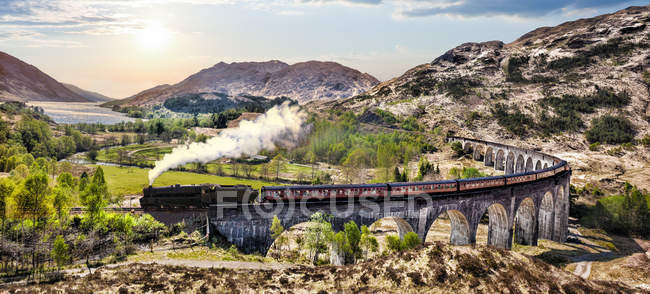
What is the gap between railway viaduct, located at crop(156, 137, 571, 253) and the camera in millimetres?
27250

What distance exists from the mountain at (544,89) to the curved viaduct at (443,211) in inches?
2830

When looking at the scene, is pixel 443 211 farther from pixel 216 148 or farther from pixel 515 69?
pixel 515 69

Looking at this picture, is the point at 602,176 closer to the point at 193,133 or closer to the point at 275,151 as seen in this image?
the point at 275,151

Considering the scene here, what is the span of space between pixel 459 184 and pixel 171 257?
23.7 m

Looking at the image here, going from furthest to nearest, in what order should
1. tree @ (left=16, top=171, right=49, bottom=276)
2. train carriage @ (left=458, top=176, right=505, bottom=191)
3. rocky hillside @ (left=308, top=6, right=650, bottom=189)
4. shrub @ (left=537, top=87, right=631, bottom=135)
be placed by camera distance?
shrub @ (left=537, top=87, right=631, bottom=135)
rocky hillside @ (left=308, top=6, right=650, bottom=189)
train carriage @ (left=458, top=176, right=505, bottom=191)
tree @ (left=16, top=171, right=49, bottom=276)

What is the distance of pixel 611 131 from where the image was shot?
4163 inches

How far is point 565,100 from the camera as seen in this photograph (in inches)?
4951

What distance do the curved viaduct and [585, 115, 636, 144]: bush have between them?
72611 mm

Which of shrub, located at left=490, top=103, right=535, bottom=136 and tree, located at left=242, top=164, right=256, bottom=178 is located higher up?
shrub, located at left=490, top=103, right=535, bottom=136

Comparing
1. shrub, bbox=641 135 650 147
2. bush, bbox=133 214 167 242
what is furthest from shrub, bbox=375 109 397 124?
bush, bbox=133 214 167 242

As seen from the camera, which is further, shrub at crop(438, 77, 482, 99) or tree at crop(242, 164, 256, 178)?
shrub at crop(438, 77, 482, 99)

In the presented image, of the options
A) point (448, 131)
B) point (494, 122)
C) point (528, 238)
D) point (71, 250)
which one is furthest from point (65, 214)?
point (494, 122)

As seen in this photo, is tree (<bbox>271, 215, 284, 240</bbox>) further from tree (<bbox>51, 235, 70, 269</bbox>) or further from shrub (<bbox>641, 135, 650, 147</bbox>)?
shrub (<bbox>641, 135, 650, 147</bbox>)

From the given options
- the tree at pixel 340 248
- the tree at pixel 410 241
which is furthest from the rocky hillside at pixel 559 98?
the tree at pixel 340 248
